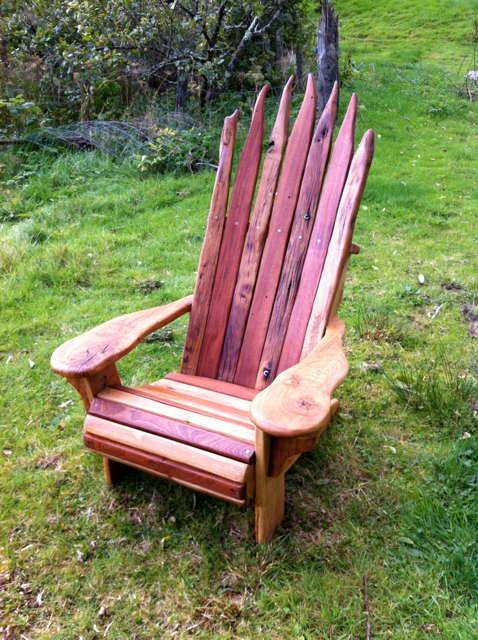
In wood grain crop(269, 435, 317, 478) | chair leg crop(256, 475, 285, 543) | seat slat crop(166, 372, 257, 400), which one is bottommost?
chair leg crop(256, 475, 285, 543)

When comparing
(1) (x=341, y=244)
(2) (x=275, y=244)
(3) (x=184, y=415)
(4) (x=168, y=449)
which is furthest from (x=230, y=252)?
(4) (x=168, y=449)

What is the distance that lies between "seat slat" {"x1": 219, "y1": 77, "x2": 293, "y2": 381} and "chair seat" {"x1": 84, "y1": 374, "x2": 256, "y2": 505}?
376 mm

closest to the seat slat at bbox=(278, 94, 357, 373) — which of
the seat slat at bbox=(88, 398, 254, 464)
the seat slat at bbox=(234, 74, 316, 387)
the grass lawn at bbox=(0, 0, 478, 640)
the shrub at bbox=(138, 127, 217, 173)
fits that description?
the seat slat at bbox=(234, 74, 316, 387)

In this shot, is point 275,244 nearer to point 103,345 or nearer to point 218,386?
point 218,386

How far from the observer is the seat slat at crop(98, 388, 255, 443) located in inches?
63.1

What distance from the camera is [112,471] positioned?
6.54ft

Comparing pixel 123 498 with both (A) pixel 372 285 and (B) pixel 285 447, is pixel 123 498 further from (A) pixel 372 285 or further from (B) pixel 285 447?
Result: (A) pixel 372 285

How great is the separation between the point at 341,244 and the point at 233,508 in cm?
107

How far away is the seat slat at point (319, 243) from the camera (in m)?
2.09

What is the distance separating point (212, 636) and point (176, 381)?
920 mm

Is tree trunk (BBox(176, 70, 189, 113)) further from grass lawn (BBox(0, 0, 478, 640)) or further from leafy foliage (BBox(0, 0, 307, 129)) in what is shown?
grass lawn (BBox(0, 0, 478, 640))

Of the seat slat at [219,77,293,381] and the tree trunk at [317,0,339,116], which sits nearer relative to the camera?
the seat slat at [219,77,293,381]

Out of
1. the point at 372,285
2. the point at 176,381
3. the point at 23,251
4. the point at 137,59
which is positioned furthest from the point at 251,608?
→ the point at 137,59

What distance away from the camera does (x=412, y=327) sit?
2.99 meters
